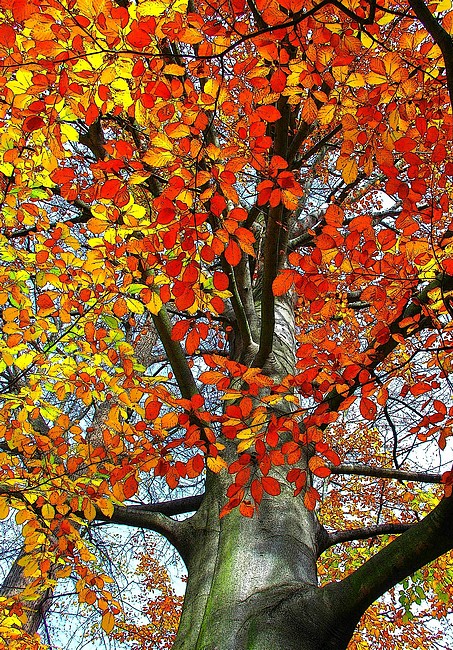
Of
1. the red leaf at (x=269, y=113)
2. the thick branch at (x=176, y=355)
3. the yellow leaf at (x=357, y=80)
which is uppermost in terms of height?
the yellow leaf at (x=357, y=80)

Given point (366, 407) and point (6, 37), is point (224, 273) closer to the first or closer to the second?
point (366, 407)

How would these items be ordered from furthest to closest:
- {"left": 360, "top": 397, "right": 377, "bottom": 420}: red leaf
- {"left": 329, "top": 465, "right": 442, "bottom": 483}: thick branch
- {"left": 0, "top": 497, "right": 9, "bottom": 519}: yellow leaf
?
{"left": 329, "top": 465, "right": 442, "bottom": 483}: thick branch, {"left": 0, "top": 497, "right": 9, "bottom": 519}: yellow leaf, {"left": 360, "top": 397, "right": 377, "bottom": 420}: red leaf

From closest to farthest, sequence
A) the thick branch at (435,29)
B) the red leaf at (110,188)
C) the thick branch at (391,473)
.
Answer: the thick branch at (435,29) < the red leaf at (110,188) < the thick branch at (391,473)

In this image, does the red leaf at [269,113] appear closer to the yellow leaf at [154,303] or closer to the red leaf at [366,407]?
the yellow leaf at [154,303]

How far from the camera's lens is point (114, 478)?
2.52m

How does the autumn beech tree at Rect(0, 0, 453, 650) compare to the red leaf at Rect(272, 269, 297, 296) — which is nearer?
the autumn beech tree at Rect(0, 0, 453, 650)

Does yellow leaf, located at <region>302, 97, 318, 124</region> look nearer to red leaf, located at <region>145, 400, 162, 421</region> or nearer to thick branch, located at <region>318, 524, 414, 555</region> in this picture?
red leaf, located at <region>145, 400, 162, 421</region>

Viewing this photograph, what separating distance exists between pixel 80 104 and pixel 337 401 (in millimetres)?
1984

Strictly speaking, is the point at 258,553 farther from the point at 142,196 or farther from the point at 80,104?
the point at 142,196

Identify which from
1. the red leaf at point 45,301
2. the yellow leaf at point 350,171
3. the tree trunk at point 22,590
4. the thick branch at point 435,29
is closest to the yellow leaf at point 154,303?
the red leaf at point 45,301

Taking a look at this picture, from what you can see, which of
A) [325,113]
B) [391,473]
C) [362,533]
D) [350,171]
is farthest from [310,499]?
[325,113]

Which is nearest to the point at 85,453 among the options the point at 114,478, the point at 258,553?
the point at 114,478

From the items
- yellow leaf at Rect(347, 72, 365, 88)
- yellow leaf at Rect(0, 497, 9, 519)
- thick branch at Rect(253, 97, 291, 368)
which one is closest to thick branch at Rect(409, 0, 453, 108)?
yellow leaf at Rect(347, 72, 365, 88)

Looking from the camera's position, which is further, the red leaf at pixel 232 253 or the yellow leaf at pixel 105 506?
the yellow leaf at pixel 105 506
